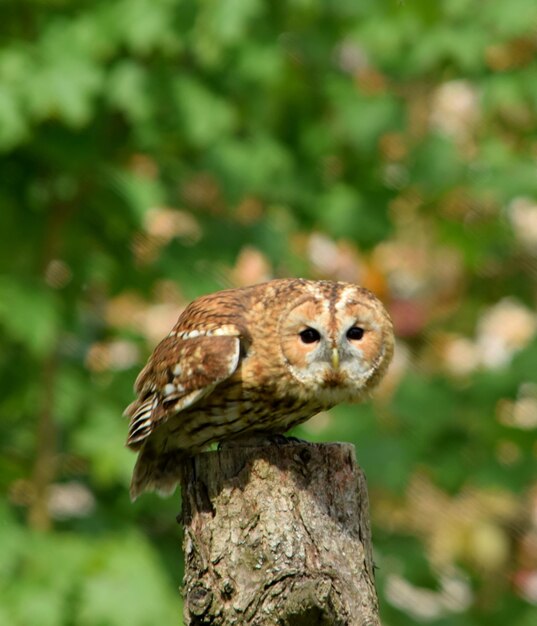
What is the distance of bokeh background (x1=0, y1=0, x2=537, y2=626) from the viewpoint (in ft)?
17.7

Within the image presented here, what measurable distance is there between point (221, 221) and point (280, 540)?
2873 millimetres

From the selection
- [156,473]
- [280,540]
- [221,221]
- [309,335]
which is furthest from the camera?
[221,221]

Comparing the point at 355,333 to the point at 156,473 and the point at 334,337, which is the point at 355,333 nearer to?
the point at 334,337

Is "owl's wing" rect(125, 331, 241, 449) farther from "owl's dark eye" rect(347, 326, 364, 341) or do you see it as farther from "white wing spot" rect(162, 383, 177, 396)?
"owl's dark eye" rect(347, 326, 364, 341)

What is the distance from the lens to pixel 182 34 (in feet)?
17.6

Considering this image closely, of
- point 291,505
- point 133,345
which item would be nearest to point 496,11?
point 133,345

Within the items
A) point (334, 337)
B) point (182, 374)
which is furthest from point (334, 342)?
point (182, 374)

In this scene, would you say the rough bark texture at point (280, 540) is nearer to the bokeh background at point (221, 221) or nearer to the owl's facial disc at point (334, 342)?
the owl's facial disc at point (334, 342)

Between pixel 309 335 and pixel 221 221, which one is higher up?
pixel 221 221

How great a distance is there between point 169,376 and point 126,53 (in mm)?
2252

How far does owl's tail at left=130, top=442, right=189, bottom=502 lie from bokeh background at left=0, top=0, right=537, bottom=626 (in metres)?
1.23

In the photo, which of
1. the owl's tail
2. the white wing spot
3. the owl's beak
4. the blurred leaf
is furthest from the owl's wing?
the blurred leaf

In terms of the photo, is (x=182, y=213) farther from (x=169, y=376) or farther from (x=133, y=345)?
(x=169, y=376)

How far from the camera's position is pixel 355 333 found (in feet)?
12.2
